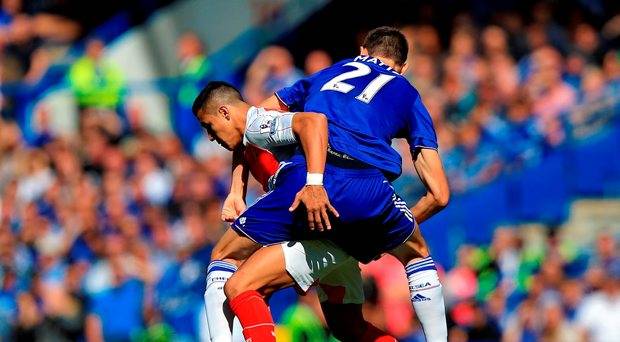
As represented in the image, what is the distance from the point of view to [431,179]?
26.5 ft

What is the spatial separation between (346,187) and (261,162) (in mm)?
865

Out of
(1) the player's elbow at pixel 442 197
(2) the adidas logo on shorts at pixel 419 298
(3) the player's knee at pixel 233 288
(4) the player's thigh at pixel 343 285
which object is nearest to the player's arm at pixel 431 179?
(1) the player's elbow at pixel 442 197

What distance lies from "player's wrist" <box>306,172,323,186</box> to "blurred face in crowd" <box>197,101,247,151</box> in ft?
2.36

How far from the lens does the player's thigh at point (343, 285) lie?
848 centimetres

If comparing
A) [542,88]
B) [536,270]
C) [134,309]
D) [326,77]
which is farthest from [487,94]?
[326,77]

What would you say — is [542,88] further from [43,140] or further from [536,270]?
[43,140]

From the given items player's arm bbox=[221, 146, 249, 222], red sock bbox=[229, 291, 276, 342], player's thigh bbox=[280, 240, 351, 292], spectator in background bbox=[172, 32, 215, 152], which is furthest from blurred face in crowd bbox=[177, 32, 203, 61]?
red sock bbox=[229, 291, 276, 342]

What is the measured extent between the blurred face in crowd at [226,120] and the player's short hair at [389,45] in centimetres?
85

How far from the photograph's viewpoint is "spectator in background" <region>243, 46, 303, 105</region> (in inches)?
655

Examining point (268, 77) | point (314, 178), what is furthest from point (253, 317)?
point (268, 77)

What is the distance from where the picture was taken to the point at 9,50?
1919 cm

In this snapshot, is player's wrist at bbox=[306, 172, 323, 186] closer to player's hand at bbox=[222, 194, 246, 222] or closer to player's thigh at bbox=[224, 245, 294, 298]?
player's thigh at bbox=[224, 245, 294, 298]

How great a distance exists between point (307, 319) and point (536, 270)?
272cm

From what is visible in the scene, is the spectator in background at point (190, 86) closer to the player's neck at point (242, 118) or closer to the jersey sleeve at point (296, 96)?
the jersey sleeve at point (296, 96)
